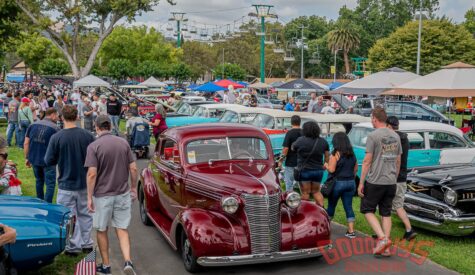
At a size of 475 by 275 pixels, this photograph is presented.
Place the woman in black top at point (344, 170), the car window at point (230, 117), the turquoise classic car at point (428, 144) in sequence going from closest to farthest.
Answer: the woman in black top at point (344, 170) → the turquoise classic car at point (428, 144) → the car window at point (230, 117)

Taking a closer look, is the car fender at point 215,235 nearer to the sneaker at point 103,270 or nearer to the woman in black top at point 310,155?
→ the sneaker at point 103,270

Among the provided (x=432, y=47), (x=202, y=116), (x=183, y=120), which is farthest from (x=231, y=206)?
(x=432, y=47)

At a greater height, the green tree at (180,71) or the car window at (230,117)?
the green tree at (180,71)

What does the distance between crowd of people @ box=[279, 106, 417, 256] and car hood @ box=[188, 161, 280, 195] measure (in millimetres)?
1361

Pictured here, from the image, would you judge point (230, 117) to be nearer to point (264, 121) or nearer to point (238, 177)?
point (264, 121)

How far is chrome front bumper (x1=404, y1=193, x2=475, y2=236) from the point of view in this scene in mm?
7801

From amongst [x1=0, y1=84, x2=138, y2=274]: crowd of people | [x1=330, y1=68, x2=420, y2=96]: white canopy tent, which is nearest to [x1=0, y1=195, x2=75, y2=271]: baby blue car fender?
[x1=0, y1=84, x2=138, y2=274]: crowd of people

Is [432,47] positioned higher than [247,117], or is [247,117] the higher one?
[432,47]

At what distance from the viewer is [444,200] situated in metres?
8.10

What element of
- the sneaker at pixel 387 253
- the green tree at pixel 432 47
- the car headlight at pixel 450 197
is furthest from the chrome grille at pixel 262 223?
the green tree at pixel 432 47

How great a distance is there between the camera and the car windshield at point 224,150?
765 cm

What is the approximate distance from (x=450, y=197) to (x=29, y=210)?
6.06 m

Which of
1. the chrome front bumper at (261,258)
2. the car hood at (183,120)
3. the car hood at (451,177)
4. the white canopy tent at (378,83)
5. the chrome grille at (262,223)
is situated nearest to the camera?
the chrome front bumper at (261,258)

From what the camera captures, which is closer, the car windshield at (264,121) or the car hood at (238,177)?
the car hood at (238,177)
